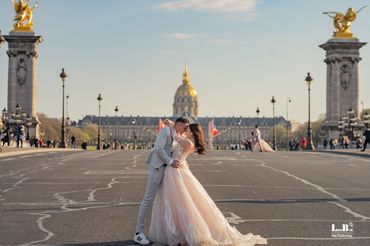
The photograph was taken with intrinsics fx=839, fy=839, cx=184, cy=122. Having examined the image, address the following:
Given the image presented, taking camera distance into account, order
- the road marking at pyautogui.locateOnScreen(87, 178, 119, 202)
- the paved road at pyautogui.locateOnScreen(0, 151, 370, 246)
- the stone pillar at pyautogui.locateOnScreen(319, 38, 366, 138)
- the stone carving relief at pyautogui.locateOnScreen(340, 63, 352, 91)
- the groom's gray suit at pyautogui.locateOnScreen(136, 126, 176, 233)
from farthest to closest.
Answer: the stone carving relief at pyautogui.locateOnScreen(340, 63, 352, 91) → the stone pillar at pyautogui.locateOnScreen(319, 38, 366, 138) → the road marking at pyautogui.locateOnScreen(87, 178, 119, 202) → the paved road at pyautogui.locateOnScreen(0, 151, 370, 246) → the groom's gray suit at pyautogui.locateOnScreen(136, 126, 176, 233)

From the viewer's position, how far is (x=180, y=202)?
11.5 m

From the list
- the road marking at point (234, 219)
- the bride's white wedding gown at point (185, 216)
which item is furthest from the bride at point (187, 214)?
the road marking at point (234, 219)

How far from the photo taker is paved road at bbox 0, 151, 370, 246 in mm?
12820

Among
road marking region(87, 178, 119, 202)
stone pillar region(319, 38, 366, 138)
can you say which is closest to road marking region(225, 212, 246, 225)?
Result: road marking region(87, 178, 119, 202)

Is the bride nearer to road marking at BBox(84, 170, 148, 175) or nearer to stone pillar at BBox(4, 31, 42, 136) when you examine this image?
road marking at BBox(84, 170, 148, 175)

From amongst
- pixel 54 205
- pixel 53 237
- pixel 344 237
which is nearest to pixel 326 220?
pixel 344 237

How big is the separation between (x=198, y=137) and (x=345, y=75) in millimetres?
82178

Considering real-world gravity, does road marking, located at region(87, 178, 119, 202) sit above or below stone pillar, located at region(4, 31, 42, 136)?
below

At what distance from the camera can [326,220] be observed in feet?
47.6

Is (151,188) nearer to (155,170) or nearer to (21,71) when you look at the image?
(155,170)

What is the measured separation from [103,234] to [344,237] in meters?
3.66

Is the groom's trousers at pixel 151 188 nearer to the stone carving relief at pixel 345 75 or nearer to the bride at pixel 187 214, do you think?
the bride at pixel 187 214

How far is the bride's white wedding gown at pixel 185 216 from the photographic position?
1121 cm

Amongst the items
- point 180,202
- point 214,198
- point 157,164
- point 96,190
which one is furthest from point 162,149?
point 96,190
